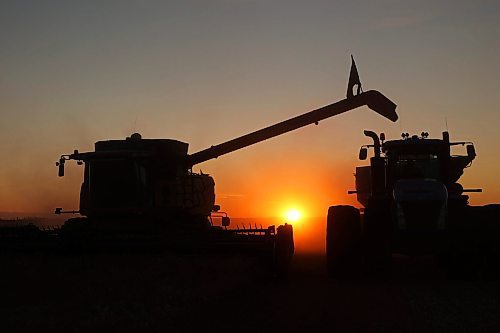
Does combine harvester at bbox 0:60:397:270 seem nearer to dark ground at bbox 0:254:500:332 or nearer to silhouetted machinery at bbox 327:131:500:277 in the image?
dark ground at bbox 0:254:500:332

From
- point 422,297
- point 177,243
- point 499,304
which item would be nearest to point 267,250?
point 177,243

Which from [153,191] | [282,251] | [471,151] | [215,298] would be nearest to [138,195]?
[153,191]

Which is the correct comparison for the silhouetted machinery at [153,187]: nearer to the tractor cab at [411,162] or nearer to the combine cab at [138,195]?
the combine cab at [138,195]

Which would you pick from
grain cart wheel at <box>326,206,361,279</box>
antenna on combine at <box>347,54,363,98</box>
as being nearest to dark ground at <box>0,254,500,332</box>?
grain cart wheel at <box>326,206,361,279</box>

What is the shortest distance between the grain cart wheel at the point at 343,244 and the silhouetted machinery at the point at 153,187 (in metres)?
2.17

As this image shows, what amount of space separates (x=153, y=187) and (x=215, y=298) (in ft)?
29.8

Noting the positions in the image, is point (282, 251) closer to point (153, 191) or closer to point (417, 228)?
point (417, 228)

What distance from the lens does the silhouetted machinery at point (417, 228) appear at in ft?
51.9

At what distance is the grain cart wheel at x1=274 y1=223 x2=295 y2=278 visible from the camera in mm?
16703

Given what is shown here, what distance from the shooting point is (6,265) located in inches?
672

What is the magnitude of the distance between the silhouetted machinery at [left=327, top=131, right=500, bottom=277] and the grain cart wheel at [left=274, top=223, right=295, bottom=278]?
1329mm

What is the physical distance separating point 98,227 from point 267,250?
6.50 metres

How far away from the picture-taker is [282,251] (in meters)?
17.4

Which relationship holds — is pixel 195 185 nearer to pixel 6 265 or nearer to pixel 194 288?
pixel 6 265
